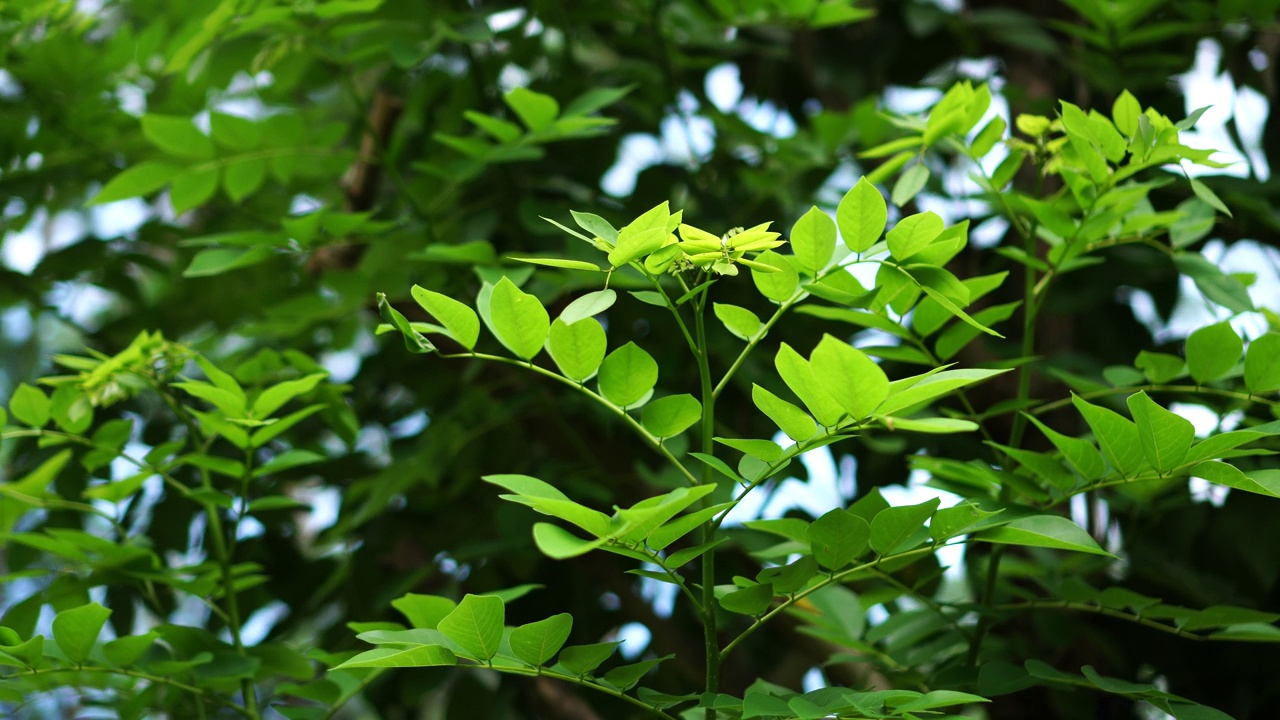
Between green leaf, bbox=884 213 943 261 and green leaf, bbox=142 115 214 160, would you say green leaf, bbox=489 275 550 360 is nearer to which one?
green leaf, bbox=884 213 943 261

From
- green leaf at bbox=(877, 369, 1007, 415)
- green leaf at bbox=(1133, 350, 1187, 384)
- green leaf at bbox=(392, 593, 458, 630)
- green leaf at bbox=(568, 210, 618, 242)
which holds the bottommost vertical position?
green leaf at bbox=(392, 593, 458, 630)

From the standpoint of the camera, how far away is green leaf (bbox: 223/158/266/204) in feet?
2.97

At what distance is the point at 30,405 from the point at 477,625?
0.44 metres

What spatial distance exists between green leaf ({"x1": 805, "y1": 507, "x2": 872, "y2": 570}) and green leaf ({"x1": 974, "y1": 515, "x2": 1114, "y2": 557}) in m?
0.06

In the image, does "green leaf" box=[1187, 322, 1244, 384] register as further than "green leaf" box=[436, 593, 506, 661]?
Yes

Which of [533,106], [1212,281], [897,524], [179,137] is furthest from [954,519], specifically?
[179,137]

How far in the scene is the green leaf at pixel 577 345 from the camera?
516 millimetres

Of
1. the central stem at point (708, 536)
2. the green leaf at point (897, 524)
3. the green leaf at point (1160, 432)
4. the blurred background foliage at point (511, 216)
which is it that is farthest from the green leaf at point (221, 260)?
the green leaf at point (1160, 432)

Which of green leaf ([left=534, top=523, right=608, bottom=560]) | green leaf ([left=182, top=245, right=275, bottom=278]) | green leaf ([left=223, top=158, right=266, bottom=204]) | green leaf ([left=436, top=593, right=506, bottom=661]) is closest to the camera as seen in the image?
green leaf ([left=534, top=523, right=608, bottom=560])

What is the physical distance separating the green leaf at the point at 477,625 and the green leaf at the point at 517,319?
5.0 inches

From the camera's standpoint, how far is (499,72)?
3.77 feet

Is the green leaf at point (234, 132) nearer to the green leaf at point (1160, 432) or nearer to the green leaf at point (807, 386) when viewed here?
the green leaf at point (807, 386)

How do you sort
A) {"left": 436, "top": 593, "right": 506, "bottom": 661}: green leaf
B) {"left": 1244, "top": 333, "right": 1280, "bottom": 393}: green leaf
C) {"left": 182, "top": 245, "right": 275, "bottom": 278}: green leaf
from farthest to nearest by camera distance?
{"left": 182, "top": 245, "right": 275, "bottom": 278}: green leaf < {"left": 1244, "top": 333, "right": 1280, "bottom": 393}: green leaf < {"left": 436, "top": 593, "right": 506, "bottom": 661}: green leaf

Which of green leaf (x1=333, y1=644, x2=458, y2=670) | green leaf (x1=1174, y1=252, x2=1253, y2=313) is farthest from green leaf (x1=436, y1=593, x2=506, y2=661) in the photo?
green leaf (x1=1174, y1=252, x2=1253, y2=313)
